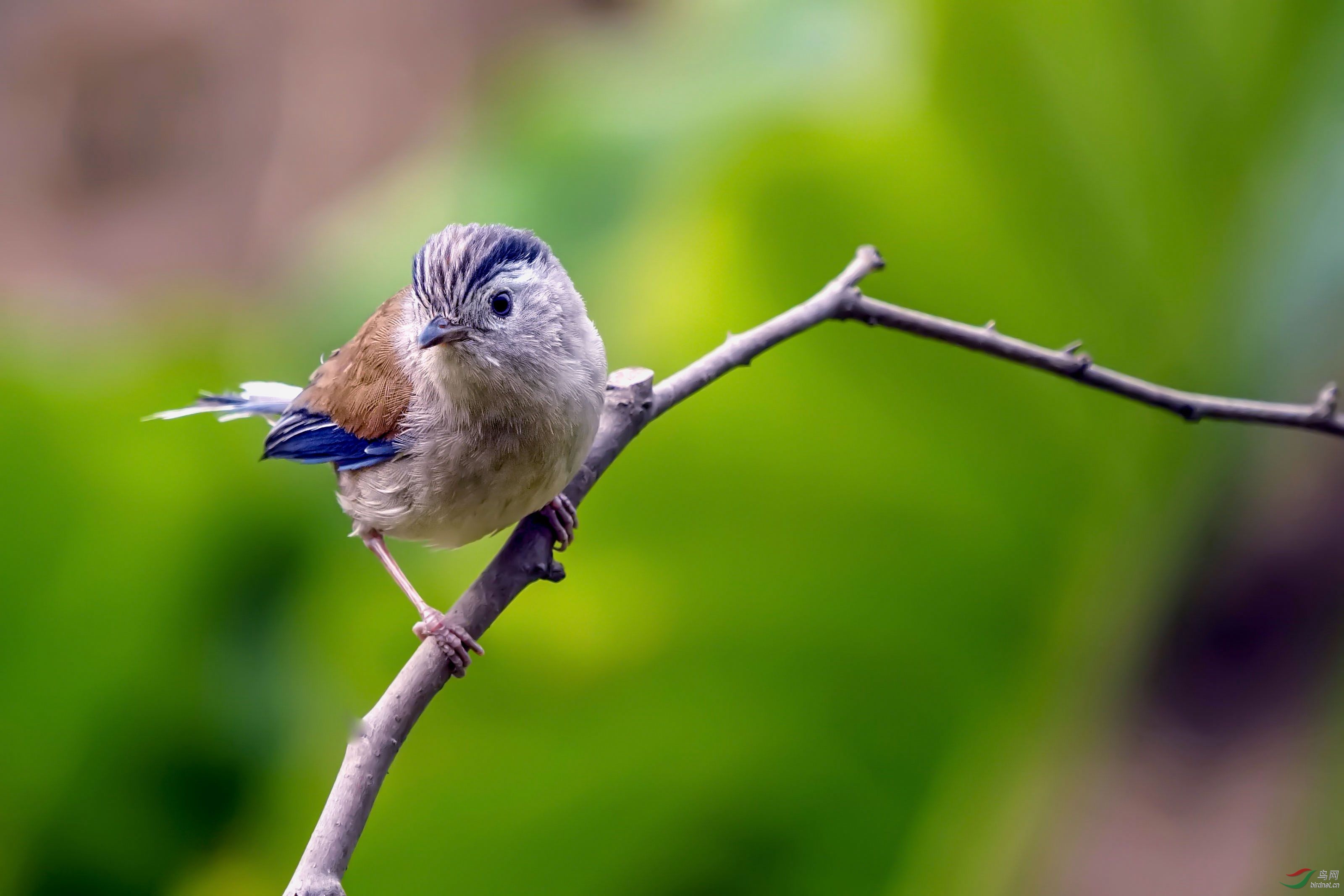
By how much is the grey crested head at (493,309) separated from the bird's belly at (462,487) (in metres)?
0.15

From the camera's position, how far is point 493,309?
1.92 meters

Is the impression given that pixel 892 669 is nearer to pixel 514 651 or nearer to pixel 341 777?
pixel 514 651

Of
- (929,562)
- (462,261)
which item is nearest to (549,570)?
(462,261)

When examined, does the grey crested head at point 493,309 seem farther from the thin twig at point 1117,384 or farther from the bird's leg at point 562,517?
the thin twig at point 1117,384

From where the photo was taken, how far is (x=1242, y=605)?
3199 millimetres

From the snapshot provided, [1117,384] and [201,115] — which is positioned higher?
[201,115]

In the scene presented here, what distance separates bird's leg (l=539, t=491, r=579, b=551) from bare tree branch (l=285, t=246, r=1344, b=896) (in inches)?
1.0

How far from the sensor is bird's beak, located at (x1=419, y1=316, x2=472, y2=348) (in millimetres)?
1822

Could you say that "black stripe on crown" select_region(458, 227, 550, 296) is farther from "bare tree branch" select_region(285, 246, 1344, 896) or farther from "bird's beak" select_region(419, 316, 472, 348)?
"bare tree branch" select_region(285, 246, 1344, 896)

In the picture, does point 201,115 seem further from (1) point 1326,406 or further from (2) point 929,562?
(1) point 1326,406

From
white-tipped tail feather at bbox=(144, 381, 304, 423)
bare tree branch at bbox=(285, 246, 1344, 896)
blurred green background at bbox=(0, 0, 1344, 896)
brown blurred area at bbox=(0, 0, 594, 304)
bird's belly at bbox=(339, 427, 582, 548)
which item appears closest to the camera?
bare tree branch at bbox=(285, 246, 1344, 896)

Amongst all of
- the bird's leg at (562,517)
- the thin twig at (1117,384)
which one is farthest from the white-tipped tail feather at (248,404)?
the thin twig at (1117,384)

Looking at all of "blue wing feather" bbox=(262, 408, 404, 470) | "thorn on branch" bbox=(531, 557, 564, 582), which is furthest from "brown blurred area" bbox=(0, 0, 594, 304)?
"thorn on branch" bbox=(531, 557, 564, 582)

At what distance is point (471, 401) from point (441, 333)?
180mm
